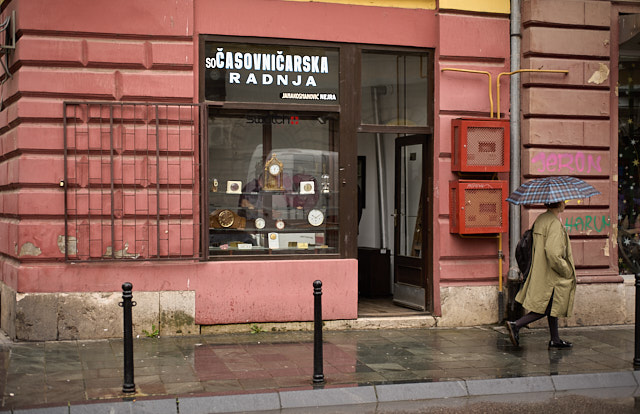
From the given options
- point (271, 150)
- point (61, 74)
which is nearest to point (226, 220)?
point (271, 150)

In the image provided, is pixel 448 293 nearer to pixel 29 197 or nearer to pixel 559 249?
pixel 559 249

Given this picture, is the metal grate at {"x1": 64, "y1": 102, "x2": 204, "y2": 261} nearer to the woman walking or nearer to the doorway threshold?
the doorway threshold

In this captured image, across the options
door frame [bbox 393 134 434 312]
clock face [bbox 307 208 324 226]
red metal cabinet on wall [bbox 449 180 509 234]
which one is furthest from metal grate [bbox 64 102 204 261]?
red metal cabinet on wall [bbox 449 180 509 234]

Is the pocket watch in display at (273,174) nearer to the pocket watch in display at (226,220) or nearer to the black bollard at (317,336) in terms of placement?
the pocket watch in display at (226,220)

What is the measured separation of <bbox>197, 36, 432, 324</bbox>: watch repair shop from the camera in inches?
404

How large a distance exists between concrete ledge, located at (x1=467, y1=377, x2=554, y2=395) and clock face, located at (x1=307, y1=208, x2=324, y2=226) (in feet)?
12.1

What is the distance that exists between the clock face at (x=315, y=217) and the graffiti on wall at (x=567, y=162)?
2986 millimetres

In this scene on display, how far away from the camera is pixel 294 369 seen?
8.18 metres

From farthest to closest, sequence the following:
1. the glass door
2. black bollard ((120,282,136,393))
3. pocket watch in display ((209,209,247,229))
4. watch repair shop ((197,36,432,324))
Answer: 1. the glass door
2. pocket watch in display ((209,209,247,229))
3. watch repair shop ((197,36,432,324))
4. black bollard ((120,282,136,393))

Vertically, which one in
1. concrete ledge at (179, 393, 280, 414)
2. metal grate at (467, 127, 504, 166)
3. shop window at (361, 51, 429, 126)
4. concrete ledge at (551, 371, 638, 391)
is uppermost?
shop window at (361, 51, 429, 126)

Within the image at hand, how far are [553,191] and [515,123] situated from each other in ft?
6.88

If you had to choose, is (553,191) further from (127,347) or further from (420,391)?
(127,347)

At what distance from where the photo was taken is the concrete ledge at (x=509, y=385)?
7742mm

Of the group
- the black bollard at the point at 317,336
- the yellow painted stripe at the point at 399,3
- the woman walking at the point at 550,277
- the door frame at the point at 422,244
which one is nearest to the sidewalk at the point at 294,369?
the black bollard at the point at 317,336
